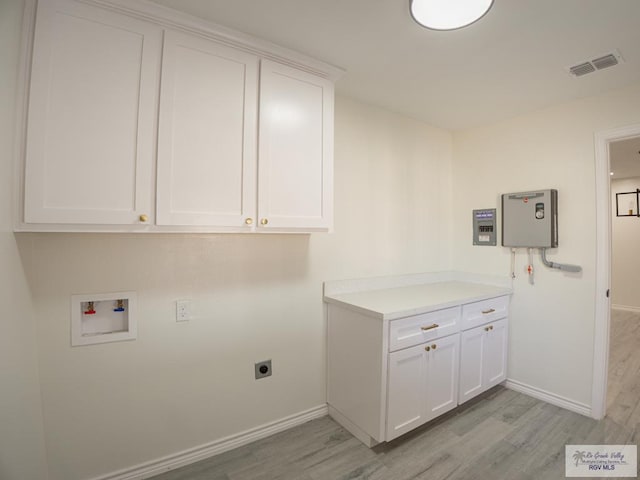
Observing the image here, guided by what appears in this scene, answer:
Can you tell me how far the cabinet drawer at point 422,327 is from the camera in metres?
1.81

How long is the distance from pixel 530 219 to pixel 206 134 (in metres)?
2.55

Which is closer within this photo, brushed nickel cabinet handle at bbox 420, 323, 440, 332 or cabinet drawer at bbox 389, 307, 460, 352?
cabinet drawer at bbox 389, 307, 460, 352

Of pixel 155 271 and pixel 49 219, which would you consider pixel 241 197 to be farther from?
pixel 49 219

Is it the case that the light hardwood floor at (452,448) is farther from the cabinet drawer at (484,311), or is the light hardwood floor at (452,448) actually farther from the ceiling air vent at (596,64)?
the ceiling air vent at (596,64)

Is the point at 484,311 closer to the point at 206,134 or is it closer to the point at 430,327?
the point at 430,327

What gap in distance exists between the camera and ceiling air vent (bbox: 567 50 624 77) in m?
1.75

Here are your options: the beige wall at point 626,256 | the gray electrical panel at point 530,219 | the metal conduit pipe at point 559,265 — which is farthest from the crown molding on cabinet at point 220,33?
the beige wall at point 626,256

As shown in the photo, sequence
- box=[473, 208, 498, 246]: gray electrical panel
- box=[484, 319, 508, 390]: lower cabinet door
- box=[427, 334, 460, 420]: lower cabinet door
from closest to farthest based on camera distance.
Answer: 1. box=[427, 334, 460, 420]: lower cabinet door
2. box=[484, 319, 508, 390]: lower cabinet door
3. box=[473, 208, 498, 246]: gray electrical panel

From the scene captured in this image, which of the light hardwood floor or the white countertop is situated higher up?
the white countertop

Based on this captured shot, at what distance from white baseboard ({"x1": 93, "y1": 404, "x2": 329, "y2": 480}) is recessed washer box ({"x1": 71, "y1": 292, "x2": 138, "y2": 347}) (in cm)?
72

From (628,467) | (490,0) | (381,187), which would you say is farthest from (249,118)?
(628,467)

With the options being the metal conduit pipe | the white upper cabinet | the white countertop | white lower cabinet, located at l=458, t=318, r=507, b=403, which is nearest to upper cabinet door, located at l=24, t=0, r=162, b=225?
the white upper cabinet

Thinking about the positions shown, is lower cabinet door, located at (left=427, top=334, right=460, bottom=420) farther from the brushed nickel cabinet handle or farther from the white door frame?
the white door frame

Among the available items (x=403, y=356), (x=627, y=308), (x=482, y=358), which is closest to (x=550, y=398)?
(x=482, y=358)
